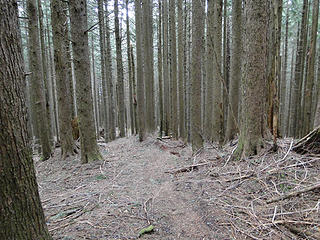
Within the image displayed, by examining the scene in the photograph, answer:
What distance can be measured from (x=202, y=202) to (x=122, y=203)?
1232mm

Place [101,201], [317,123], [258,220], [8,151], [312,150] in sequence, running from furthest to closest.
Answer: [317,123] < [312,150] < [101,201] < [258,220] < [8,151]

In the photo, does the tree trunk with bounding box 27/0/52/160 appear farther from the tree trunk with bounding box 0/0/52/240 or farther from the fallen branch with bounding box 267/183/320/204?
the fallen branch with bounding box 267/183/320/204

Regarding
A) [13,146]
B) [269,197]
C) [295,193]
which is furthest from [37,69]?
[295,193]

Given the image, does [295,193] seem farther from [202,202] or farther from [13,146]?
[13,146]

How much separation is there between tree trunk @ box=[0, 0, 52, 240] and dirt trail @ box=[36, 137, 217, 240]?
2.21ft

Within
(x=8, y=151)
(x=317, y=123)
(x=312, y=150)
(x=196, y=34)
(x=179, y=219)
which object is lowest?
(x=179, y=219)

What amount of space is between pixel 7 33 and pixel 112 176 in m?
3.82

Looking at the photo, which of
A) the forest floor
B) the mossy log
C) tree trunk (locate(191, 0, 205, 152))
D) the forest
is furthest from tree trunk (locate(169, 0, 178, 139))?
the mossy log

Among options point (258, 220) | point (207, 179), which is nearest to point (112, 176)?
point (207, 179)

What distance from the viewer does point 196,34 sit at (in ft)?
18.2

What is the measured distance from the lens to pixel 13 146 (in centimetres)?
163

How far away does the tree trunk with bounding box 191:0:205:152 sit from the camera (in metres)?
5.44

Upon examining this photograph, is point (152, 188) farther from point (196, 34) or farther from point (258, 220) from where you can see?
point (196, 34)

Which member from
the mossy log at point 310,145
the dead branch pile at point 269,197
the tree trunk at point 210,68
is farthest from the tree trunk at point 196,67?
the mossy log at point 310,145
